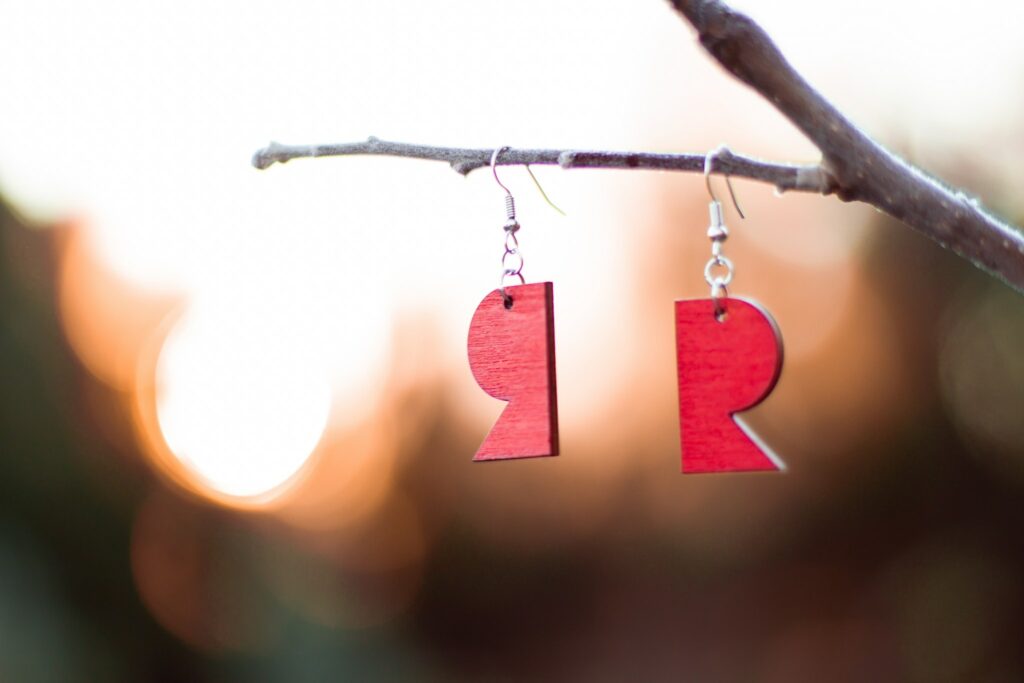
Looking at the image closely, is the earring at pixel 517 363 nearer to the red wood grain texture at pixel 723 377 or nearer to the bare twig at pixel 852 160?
the red wood grain texture at pixel 723 377

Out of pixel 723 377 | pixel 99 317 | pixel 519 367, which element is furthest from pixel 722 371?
pixel 99 317

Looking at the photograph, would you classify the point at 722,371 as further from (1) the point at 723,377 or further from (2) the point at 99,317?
(2) the point at 99,317

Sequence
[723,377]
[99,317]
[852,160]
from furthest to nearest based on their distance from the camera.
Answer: [99,317]
[723,377]
[852,160]

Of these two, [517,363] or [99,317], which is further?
[99,317]

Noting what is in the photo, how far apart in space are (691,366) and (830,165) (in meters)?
0.17

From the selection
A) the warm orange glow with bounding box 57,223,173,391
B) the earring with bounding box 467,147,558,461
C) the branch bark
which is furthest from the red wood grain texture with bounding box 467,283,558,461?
the warm orange glow with bounding box 57,223,173,391

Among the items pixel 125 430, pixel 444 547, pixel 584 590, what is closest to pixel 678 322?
pixel 584 590

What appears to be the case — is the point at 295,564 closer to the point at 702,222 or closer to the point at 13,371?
the point at 13,371

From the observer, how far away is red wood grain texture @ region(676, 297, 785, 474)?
66 centimetres

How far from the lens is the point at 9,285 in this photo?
2.36m

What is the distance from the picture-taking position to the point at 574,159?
64cm

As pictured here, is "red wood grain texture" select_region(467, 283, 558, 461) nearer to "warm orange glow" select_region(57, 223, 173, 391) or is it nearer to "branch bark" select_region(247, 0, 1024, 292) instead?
"branch bark" select_region(247, 0, 1024, 292)

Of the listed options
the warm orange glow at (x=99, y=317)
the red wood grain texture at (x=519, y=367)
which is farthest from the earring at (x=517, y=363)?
the warm orange glow at (x=99, y=317)

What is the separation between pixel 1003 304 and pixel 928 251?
0.51 feet
